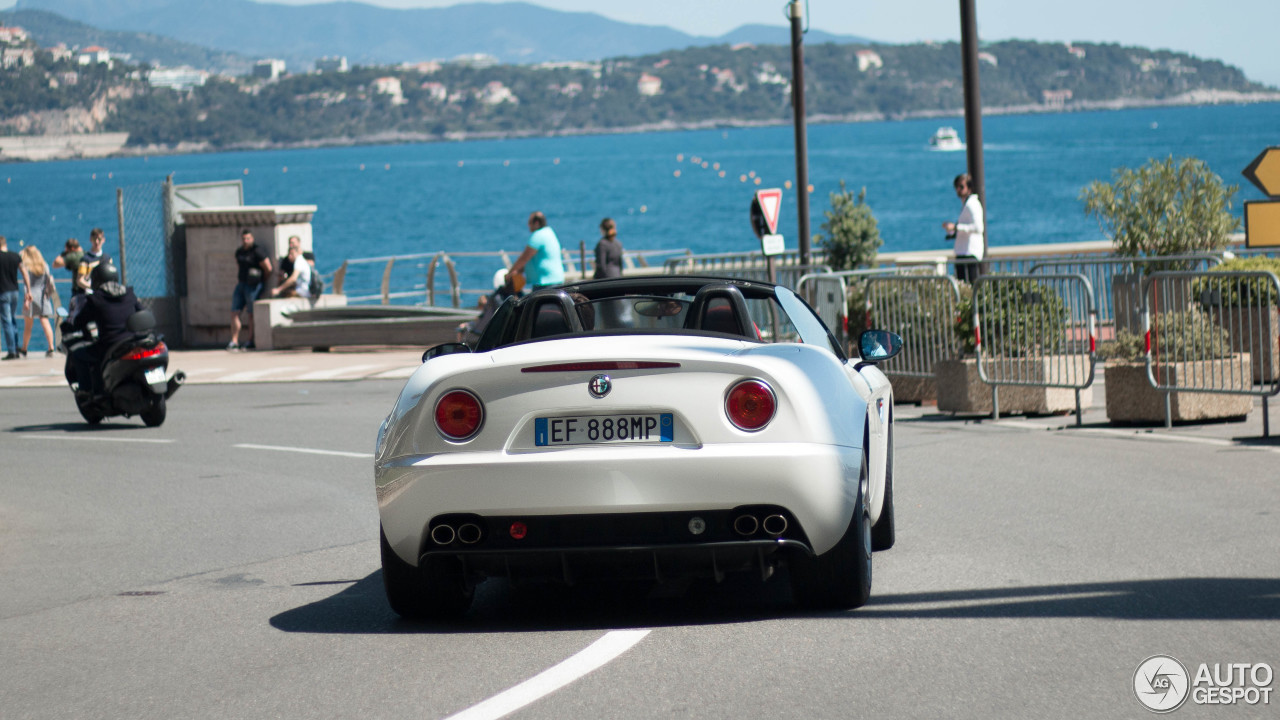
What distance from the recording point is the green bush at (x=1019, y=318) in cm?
1359

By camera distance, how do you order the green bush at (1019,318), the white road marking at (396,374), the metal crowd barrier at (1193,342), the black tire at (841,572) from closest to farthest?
1. the black tire at (841,572)
2. the metal crowd barrier at (1193,342)
3. the green bush at (1019,318)
4. the white road marking at (396,374)

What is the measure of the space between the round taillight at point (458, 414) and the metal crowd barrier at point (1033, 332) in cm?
830

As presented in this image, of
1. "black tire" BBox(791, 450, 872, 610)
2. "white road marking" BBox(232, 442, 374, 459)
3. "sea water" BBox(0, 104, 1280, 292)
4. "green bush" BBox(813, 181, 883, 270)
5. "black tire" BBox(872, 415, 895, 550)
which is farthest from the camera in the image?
"sea water" BBox(0, 104, 1280, 292)

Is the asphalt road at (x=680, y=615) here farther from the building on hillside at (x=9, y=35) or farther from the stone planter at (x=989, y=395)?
the building on hillside at (x=9, y=35)

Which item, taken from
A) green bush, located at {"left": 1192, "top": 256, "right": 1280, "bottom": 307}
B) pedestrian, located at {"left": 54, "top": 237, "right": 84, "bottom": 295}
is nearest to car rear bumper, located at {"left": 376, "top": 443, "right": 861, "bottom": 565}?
→ green bush, located at {"left": 1192, "top": 256, "right": 1280, "bottom": 307}

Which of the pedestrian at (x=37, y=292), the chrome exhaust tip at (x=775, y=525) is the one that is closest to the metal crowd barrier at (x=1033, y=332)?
the chrome exhaust tip at (x=775, y=525)

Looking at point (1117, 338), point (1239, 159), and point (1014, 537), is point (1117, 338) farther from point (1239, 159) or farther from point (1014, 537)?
point (1239, 159)

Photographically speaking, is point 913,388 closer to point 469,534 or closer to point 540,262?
point 540,262

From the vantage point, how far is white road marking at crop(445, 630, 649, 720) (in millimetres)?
5066

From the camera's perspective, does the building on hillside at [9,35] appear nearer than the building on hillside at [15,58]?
No

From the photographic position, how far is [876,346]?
25.3 ft

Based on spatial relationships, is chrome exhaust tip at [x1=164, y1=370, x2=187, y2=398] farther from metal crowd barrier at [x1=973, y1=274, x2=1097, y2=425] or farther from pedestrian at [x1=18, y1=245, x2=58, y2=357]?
pedestrian at [x1=18, y1=245, x2=58, y2=357]

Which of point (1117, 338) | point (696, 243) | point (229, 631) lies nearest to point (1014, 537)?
point (229, 631)

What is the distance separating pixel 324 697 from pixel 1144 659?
2672 millimetres
